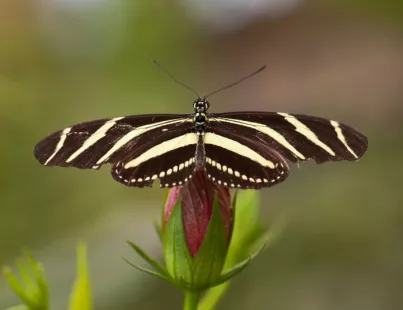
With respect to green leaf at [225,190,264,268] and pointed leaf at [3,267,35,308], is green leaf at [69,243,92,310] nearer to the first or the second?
pointed leaf at [3,267,35,308]

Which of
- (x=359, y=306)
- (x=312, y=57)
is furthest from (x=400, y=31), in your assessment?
(x=359, y=306)

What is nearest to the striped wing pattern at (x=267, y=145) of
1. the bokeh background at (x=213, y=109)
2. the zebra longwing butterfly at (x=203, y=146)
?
the zebra longwing butterfly at (x=203, y=146)

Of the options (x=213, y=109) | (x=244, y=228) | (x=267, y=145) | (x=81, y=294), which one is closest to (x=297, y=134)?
(x=267, y=145)

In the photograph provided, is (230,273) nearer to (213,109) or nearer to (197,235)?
(197,235)

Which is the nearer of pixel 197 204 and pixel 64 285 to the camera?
pixel 197 204

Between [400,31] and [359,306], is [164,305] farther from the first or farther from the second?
[400,31]

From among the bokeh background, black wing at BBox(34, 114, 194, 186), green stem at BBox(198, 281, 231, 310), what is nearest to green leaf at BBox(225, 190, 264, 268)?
green stem at BBox(198, 281, 231, 310)

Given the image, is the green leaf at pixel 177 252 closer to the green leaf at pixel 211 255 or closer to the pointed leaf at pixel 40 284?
the green leaf at pixel 211 255
